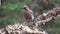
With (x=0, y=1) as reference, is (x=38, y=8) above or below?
below

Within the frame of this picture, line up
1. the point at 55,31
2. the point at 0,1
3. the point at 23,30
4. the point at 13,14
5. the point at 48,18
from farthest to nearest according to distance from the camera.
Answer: the point at 0,1 → the point at 13,14 → the point at 55,31 → the point at 48,18 → the point at 23,30

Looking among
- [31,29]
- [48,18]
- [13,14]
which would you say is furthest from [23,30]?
[13,14]

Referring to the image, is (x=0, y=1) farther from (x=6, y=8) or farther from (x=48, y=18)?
(x=48, y=18)

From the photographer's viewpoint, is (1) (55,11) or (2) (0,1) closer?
(1) (55,11)

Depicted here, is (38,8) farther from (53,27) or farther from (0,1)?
(53,27)

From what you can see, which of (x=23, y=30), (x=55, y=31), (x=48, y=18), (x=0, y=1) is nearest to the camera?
(x=23, y=30)

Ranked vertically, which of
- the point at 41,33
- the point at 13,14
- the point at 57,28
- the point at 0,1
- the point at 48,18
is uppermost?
the point at 0,1

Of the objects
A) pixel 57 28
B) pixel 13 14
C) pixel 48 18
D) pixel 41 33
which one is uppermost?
pixel 13 14

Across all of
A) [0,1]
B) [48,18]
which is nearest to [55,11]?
[48,18]

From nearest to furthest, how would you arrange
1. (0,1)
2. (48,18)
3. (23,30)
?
1. (23,30)
2. (48,18)
3. (0,1)
